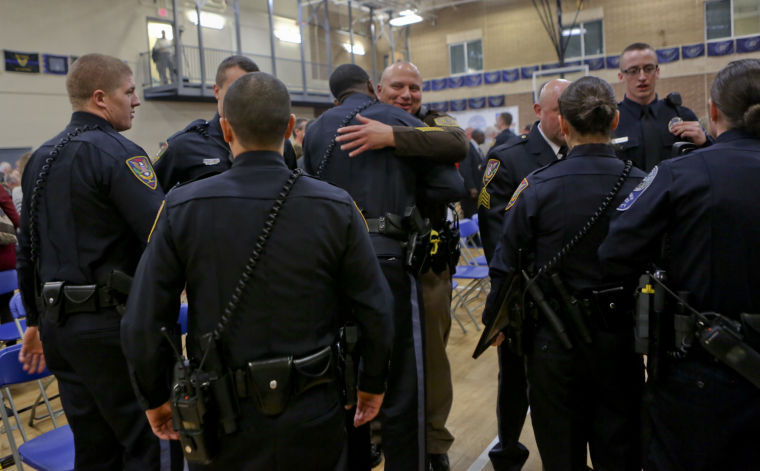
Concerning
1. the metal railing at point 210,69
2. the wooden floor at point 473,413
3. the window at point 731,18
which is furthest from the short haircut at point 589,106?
the window at point 731,18

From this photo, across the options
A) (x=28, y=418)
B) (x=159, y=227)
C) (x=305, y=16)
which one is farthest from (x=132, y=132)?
(x=159, y=227)

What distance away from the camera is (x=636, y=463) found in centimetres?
213

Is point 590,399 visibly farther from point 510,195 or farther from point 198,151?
point 198,151

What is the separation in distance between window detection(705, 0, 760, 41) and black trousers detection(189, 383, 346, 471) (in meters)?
18.6

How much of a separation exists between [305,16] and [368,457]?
1895 cm

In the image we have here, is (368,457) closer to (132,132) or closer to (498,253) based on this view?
(498,253)

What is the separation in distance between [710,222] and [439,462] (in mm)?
1886

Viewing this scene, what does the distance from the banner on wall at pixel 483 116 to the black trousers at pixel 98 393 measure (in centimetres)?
1744

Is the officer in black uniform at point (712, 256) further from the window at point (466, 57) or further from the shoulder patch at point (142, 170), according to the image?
the window at point (466, 57)

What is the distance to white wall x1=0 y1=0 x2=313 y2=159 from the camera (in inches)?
477

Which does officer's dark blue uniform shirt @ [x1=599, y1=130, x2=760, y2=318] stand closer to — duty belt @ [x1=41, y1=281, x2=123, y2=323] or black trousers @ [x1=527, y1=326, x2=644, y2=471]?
black trousers @ [x1=527, y1=326, x2=644, y2=471]

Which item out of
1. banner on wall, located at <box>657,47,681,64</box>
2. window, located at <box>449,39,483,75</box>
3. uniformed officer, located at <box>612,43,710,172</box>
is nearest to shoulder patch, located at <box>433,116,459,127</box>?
uniformed officer, located at <box>612,43,710,172</box>

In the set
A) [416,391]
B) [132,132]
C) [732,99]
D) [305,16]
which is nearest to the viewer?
[732,99]

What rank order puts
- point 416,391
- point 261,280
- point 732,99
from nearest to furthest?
point 261,280, point 732,99, point 416,391
